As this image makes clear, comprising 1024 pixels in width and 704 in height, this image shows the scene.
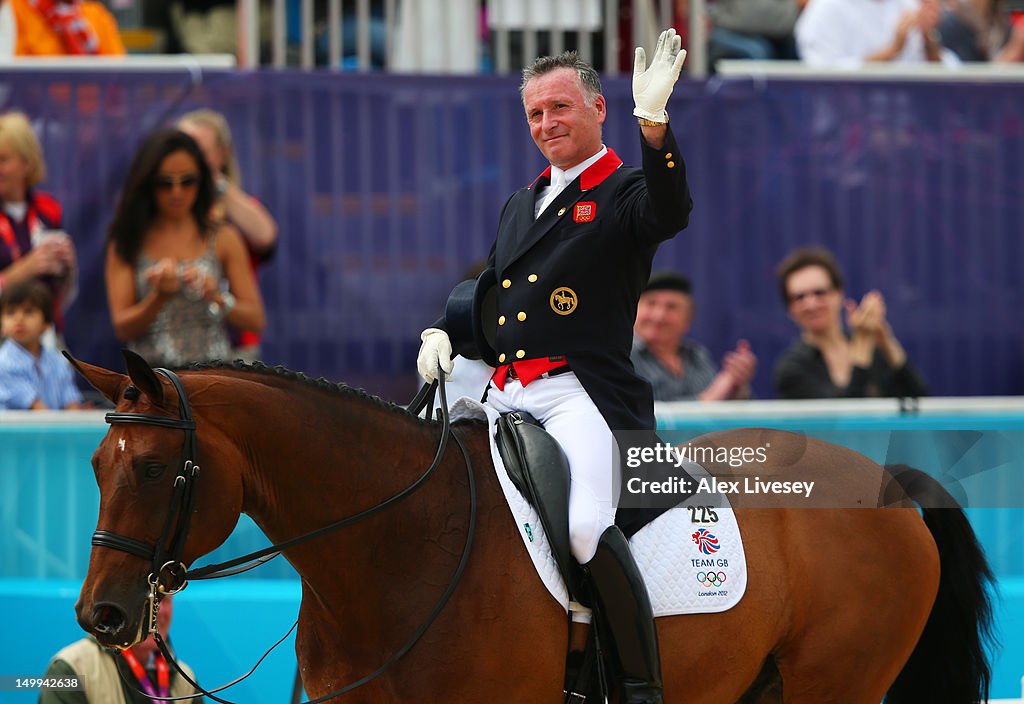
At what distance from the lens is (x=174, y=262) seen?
23.3ft

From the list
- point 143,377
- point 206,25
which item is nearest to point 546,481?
point 143,377

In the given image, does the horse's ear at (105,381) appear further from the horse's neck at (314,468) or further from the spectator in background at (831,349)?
the spectator in background at (831,349)

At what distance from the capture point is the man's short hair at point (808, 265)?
299 inches

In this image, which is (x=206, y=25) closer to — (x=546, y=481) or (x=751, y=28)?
(x=751, y=28)

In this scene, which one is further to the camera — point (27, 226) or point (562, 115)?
point (27, 226)

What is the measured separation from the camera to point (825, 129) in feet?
27.1

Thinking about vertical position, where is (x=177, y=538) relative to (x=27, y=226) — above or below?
below

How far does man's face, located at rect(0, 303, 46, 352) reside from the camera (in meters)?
6.56

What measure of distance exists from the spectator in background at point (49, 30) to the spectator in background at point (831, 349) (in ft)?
13.9

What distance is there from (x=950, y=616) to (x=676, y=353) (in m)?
2.91

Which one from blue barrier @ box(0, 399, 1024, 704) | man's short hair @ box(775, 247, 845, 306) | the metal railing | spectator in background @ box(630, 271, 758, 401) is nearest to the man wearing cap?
blue barrier @ box(0, 399, 1024, 704)

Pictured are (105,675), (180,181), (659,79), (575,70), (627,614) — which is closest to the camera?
(659,79)

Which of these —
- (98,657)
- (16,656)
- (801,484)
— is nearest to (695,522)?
(801,484)

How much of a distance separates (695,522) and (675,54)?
1.36 metres
